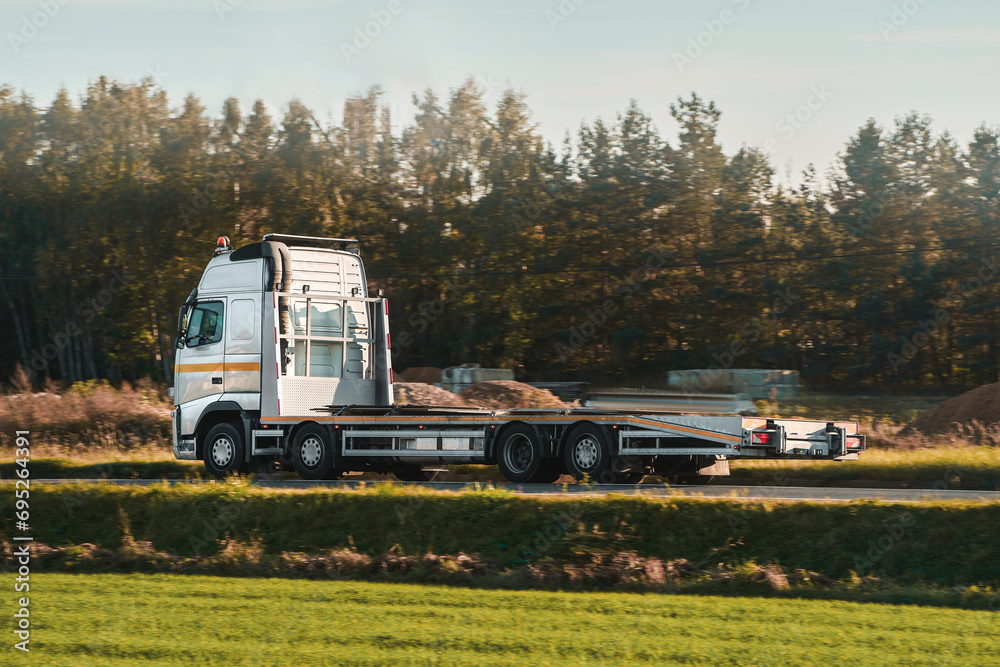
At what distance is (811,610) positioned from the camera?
7.19 metres

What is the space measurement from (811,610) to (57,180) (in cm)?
5421

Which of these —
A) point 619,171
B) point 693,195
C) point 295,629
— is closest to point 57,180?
point 619,171

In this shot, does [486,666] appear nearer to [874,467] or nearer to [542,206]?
[874,467]

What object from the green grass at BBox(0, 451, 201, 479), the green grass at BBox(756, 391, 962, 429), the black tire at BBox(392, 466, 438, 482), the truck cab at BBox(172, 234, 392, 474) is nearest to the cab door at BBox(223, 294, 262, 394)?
the truck cab at BBox(172, 234, 392, 474)

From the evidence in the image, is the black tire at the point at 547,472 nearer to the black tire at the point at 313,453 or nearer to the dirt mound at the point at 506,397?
the black tire at the point at 313,453

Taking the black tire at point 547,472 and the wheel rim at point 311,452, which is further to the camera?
the wheel rim at point 311,452

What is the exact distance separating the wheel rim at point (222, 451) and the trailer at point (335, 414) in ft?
0.05

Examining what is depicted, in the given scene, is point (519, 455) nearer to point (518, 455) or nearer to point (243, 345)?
point (518, 455)

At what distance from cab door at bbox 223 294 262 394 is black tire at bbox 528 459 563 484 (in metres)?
4.83

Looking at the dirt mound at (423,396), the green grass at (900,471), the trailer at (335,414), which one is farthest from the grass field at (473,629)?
the dirt mound at (423,396)

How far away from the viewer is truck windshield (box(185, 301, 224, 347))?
16594 mm

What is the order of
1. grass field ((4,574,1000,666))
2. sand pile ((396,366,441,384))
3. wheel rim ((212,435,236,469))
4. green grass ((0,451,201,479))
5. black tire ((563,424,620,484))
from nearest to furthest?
grass field ((4,574,1000,666))
black tire ((563,424,620,484))
wheel rim ((212,435,236,469))
green grass ((0,451,201,479))
sand pile ((396,366,441,384))

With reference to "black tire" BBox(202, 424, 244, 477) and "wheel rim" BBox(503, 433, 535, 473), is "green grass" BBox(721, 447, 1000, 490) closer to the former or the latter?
"wheel rim" BBox(503, 433, 535, 473)

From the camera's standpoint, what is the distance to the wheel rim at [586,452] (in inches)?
552
